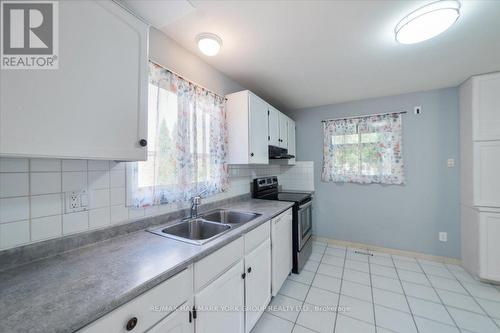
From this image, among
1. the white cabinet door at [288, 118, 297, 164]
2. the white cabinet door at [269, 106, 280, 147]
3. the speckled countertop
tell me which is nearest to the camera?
the speckled countertop

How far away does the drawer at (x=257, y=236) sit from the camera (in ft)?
4.80

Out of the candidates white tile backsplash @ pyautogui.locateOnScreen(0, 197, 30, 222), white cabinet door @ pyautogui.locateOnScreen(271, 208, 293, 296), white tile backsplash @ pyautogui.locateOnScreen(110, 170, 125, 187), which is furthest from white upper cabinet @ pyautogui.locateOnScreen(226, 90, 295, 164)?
white tile backsplash @ pyautogui.locateOnScreen(0, 197, 30, 222)

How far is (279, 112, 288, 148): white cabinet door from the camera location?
116 inches

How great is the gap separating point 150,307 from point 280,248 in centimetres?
147

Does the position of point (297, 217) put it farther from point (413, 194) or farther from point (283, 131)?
point (413, 194)

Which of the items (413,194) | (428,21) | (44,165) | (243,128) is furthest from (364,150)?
(44,165)

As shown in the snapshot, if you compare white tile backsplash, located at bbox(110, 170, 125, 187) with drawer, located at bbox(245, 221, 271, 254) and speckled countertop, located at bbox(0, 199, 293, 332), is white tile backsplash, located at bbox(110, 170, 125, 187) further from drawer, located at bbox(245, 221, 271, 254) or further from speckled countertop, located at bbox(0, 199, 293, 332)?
drawer, located at bbox(245, 221, 271, 254)

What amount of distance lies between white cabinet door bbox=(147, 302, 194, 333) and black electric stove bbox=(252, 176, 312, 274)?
165cm

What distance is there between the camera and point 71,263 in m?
0.90

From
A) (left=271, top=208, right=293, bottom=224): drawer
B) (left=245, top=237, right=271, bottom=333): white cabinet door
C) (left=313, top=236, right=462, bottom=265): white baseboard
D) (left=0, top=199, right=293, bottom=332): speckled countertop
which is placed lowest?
(left=313, top=236, right=462, bottom=265): white baseboard

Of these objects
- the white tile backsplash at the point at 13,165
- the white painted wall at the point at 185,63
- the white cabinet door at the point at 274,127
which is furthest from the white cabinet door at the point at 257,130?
the white tile backsplash at the point at 13,165

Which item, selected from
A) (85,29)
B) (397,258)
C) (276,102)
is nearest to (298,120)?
(276,102)

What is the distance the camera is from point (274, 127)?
273 centimetres

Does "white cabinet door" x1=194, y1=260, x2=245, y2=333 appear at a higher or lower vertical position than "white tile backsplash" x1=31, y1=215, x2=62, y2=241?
lower
